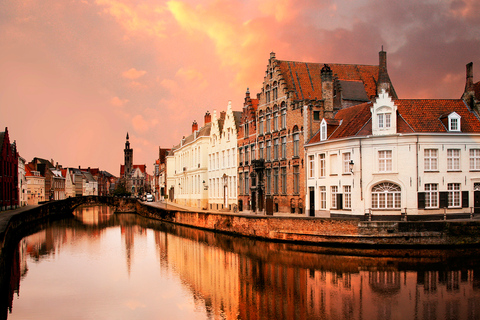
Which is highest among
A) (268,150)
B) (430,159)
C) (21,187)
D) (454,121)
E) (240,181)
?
(454,121)

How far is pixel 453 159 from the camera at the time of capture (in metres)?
25.0

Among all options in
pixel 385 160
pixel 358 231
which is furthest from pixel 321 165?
pixel 358 231

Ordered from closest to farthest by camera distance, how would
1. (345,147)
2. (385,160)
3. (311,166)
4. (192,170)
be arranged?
(385,160) < (345,147) < (311,166) < (192,170)

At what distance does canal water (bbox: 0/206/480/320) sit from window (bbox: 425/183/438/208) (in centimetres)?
347

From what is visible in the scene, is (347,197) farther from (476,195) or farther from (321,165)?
(476,195)

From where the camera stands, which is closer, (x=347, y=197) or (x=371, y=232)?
(x=371, y=232)

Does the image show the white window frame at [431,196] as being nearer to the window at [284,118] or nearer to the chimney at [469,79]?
the chimney at [469,79]

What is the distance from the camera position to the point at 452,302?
14.2 m

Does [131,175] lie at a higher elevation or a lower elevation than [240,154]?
lower

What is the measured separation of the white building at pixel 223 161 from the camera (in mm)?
41938

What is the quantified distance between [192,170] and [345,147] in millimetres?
28699

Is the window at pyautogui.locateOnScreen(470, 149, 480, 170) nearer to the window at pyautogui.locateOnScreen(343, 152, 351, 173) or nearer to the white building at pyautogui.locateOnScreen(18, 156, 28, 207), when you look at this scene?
the window at pyautogui.locateOnScreen(343, 152, 351, 173)

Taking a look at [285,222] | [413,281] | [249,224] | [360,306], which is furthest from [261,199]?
[360,306]

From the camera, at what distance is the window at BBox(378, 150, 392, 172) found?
81.4 ft
